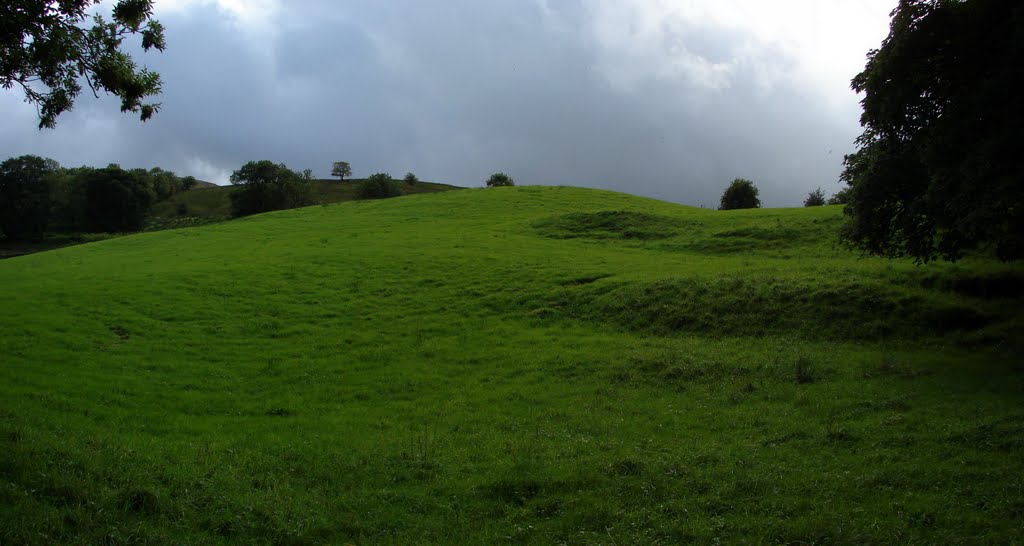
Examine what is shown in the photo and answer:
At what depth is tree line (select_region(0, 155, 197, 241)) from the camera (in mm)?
101625

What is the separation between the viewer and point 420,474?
12.5m

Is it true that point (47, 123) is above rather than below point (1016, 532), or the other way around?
above

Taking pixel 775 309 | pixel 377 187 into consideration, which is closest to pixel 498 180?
pixel 377 187

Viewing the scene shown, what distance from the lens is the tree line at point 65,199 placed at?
10162 cm

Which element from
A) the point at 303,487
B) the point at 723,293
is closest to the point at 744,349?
the point at 723,293

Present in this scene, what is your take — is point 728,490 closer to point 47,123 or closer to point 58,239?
point 47,123

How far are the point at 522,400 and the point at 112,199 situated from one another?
112814 mm

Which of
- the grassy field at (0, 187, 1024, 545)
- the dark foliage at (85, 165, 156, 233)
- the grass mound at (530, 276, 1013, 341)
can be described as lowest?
the grassy field at (0, 187, 1024, 545)

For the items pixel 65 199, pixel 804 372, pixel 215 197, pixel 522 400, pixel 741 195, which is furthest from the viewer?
pixel 215 197

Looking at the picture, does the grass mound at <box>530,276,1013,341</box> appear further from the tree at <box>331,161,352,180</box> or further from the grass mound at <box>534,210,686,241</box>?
the tree at <box>331,161,352,180</box>

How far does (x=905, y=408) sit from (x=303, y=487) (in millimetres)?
13223

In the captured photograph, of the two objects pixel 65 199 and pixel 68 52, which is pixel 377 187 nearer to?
pixel 65 199

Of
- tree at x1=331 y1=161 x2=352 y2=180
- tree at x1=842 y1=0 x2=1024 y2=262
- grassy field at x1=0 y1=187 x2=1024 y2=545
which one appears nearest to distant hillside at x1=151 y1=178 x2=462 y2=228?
tree at x1=331 y1=161 x2=352 y2=180

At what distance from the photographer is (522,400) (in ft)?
58.6
